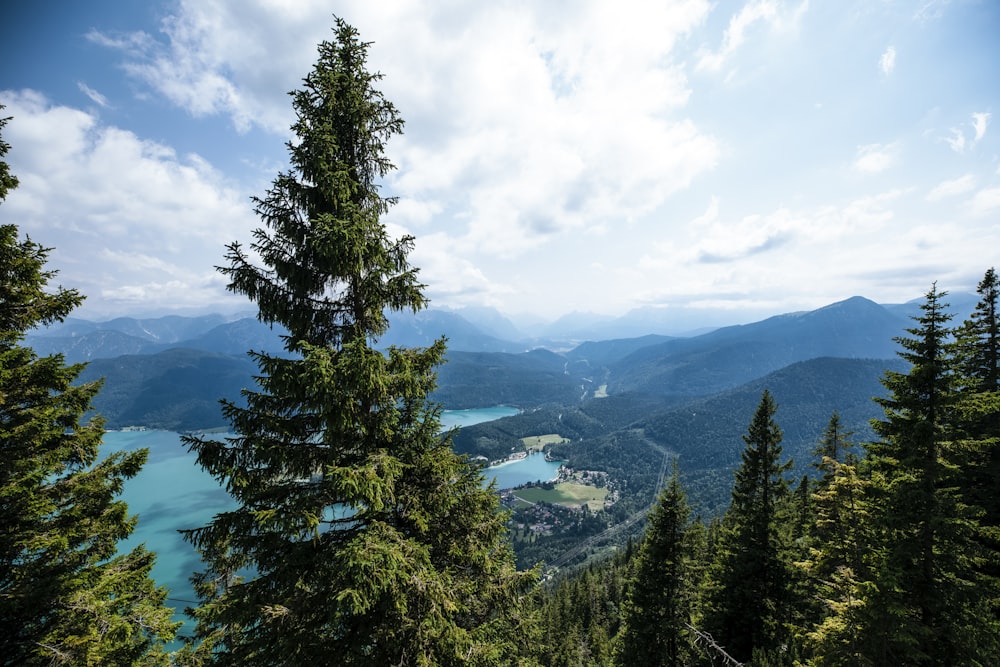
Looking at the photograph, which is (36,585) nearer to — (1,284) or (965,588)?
(1,284)

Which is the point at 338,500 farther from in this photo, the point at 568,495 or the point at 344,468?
the point at 568,495

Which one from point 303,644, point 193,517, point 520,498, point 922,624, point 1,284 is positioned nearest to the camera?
point 303,644

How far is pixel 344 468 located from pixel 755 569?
19.8m

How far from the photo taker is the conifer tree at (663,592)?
1491 cm

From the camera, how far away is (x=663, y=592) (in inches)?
597

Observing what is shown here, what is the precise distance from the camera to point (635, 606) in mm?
15938

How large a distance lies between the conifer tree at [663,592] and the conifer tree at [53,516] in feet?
50.0

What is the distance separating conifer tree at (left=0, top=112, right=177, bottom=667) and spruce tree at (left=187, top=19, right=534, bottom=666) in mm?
2151

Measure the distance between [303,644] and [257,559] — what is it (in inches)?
57.1

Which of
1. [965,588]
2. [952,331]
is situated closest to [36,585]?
[965,588]

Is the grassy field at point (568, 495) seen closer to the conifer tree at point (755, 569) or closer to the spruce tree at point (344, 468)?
the conifer tree at point (755, 569)

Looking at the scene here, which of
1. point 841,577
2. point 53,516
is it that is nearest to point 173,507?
point 53,516

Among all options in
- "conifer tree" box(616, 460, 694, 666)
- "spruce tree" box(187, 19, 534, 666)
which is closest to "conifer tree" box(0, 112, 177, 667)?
"spruce tree" box(187, 19, 534, 666)

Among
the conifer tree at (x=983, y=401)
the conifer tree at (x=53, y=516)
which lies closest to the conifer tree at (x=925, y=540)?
the conifer tree at (x=983, y=401)
